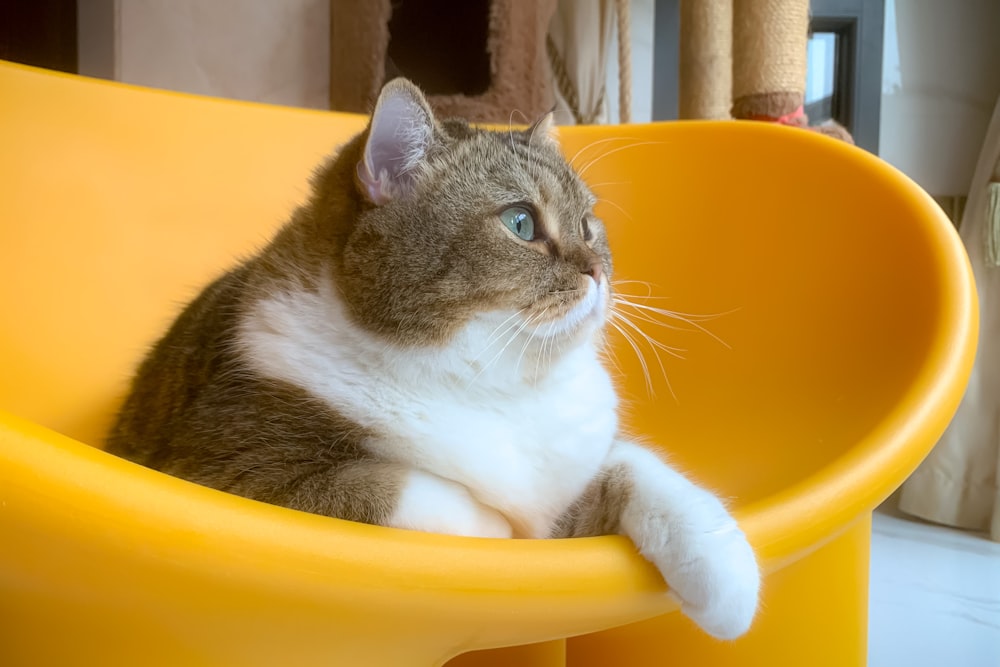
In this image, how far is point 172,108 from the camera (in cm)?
122

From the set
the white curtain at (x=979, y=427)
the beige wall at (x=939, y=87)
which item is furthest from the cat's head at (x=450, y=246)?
the beige wall at (x=939, y=87)

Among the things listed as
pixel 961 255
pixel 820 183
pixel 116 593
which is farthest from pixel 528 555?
pixel 820 183

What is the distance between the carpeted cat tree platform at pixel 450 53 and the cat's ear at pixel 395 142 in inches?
30.2

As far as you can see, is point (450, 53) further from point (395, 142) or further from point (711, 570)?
point (711, 570)

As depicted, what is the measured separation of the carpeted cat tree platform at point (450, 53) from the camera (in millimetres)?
1679

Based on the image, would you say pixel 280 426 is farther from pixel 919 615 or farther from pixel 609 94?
pixel 609 94

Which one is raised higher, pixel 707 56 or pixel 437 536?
pixel 707 56

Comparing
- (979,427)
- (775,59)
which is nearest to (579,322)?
(775,59)

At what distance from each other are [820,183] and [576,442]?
57 cm

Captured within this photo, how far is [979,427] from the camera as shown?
1765 mm

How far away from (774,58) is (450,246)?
1.12 meters

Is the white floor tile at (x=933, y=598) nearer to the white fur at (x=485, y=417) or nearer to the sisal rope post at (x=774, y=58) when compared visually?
the white fur at (x=485, y=417)

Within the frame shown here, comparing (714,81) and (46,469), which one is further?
(714,81)

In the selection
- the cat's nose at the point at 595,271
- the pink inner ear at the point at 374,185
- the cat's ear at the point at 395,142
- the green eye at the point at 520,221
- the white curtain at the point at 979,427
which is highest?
the cat's ear at the point at 395,142
